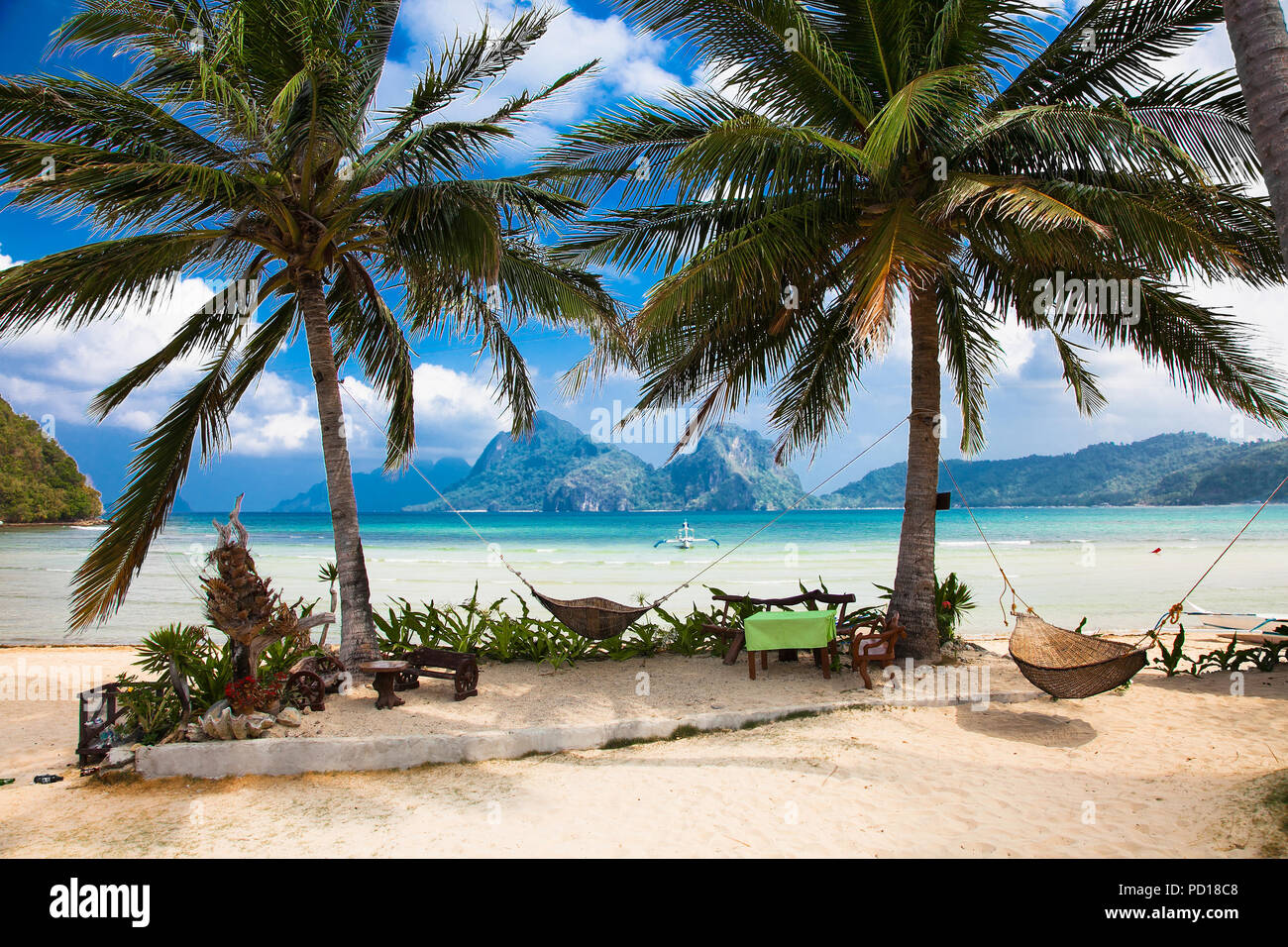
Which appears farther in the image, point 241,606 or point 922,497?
point 922,497

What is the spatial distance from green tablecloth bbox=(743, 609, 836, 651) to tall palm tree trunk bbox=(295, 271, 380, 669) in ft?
12.2

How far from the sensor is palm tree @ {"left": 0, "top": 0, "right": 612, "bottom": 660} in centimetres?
494

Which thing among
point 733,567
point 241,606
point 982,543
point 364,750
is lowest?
point 733,567

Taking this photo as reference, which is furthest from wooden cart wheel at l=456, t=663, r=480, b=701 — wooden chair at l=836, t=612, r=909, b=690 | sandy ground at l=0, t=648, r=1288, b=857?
wooden chair at l=836, t=612, r=909, b=690

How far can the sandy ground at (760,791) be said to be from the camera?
360 cm

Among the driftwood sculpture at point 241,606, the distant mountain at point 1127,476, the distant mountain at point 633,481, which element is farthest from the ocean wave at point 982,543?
the distant mountain at point 633,481

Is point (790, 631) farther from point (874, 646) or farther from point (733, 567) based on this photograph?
point (733, 567)

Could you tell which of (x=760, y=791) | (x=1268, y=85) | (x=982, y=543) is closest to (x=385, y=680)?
(x=760, y=791)

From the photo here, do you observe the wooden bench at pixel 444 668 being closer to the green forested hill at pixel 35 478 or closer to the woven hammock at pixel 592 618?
the woven hammock at pixel 592 618

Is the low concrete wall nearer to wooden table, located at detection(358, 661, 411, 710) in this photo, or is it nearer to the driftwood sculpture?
the driftwood sculpture

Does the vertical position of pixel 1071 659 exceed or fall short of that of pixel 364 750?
it exceeds it

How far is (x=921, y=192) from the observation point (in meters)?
6.45

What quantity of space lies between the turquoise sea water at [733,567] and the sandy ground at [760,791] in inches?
74.3

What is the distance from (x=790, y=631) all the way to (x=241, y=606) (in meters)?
4.76
